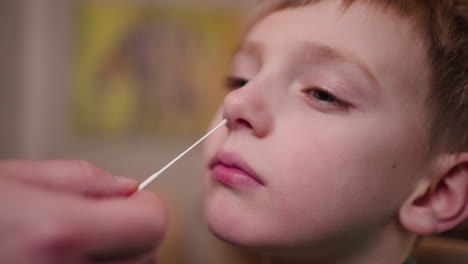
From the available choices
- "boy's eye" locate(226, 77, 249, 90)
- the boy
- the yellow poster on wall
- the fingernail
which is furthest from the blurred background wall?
the fingernail

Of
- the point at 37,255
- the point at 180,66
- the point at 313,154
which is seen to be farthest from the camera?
the point at 180,66

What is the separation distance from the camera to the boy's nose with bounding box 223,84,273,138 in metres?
0.55

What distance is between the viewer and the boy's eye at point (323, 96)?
0.58 m

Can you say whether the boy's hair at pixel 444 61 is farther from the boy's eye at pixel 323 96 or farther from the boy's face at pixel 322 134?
the boy's eye at pixel 323 96

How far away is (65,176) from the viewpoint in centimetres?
41

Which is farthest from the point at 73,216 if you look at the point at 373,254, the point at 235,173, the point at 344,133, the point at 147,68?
the point at 147,68

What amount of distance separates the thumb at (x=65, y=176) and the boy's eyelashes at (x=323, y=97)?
1.00 feet

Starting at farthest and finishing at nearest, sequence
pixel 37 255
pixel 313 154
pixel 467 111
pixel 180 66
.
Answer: pixel 180 66 → pixel 467 111 → pixel 313 154 → pixel 37 255

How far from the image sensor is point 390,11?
604 millimetres

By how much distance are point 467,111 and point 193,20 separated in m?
1.04

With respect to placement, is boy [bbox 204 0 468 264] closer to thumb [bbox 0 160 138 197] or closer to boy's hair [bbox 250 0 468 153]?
boy's hair [bbox 250 0 468 153]

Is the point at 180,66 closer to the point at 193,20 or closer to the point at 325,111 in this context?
the point at 193,20

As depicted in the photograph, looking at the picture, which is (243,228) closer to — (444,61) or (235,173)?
(235,173)

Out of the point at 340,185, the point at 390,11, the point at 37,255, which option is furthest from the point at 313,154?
the point at 37,255
